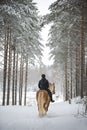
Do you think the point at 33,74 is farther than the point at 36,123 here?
Yes

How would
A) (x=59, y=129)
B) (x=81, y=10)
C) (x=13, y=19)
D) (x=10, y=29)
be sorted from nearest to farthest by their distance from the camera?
(x=59, y=129) → (x=81, y=10) → (x=13, y=19) → (x=10, y=29)

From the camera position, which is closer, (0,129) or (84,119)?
(0,129)

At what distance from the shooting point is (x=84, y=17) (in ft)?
62.8

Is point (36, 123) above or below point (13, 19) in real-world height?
below

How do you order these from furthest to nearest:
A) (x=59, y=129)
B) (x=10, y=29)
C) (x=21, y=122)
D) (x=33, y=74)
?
(x=33, y=74)
(x=10, y=29)
(x=21, y=122)
(x=59, y=129)

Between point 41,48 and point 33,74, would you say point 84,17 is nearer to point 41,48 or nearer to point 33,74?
point 41,48

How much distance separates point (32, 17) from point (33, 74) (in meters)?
138

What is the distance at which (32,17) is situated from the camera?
2392 cm

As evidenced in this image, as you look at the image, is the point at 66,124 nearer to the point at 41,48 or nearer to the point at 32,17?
the point at 32,17

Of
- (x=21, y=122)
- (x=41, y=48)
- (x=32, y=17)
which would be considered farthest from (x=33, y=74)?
(x=21, y=122)

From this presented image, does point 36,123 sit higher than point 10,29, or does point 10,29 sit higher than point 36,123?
point 10,29

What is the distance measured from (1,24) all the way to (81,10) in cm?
580

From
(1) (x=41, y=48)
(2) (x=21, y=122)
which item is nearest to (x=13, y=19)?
(2) (x=21, y=122)

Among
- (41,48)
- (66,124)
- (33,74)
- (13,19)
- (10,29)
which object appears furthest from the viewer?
(33,74)
